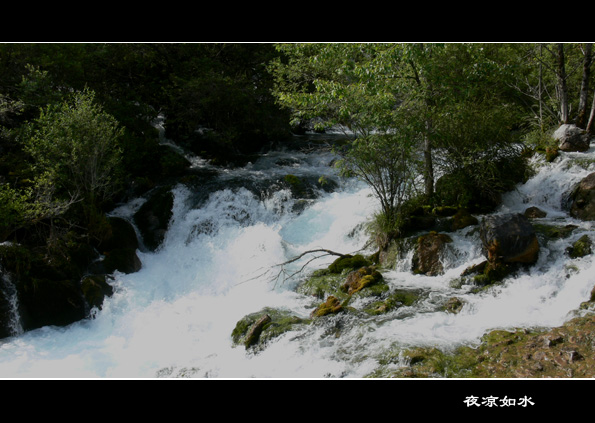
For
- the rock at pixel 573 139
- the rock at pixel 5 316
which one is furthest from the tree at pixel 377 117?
the rock at pixel 5 316

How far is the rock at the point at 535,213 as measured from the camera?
9.96 meters

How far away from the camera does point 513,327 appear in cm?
639

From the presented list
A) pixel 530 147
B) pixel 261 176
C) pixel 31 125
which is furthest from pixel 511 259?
pixel 31 125

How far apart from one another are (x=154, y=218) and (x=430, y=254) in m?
8.02

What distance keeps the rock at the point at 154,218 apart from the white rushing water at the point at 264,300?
0.25 metres

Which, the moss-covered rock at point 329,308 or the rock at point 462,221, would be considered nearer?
the moss-covered rock at point 329,308

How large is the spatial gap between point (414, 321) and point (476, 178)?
4.91m

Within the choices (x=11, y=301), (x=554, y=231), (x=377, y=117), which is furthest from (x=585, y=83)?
(x=11, y=301)

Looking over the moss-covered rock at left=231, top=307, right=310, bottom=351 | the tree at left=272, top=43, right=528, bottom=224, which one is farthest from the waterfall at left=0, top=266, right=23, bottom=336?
the tree at left=272, top=43, right=528, bottom=224

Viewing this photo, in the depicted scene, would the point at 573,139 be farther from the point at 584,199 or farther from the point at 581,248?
the point at 581,248

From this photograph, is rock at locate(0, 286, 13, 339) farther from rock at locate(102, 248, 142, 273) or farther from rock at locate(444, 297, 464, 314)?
rock at locate(444, 297, 464, 314)

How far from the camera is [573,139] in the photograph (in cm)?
1192

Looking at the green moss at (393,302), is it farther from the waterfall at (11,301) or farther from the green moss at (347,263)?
the waterfall at (11,301)

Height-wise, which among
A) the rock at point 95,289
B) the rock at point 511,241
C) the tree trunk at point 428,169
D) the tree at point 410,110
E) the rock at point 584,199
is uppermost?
the tree at point 410,110
